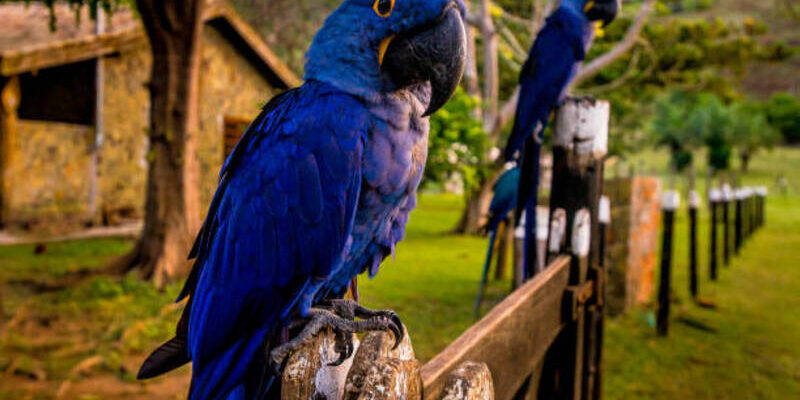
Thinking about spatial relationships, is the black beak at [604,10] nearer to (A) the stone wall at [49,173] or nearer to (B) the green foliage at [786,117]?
(A) the stone wall at [49,173]

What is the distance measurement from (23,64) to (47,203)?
6.50 ft

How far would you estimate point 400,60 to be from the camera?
1024 mm

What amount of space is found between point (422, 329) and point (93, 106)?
707cm

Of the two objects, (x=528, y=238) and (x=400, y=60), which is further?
(x=528, y=238)

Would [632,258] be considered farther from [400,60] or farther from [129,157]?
[129,157]

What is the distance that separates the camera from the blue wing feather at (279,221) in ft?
3.41

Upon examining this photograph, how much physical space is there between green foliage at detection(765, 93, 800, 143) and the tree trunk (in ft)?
116

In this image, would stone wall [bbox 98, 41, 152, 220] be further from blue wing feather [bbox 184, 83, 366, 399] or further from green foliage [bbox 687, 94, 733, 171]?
green foliage [bbox 687, 94, 733, 171]

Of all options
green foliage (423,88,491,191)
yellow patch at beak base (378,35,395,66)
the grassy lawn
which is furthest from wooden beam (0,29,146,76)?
yellow patch at beak base (378,35,395,66)

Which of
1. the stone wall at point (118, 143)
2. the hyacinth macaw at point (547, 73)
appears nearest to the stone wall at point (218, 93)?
the stone wall at point (118, 143)

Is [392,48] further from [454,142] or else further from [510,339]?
[454,142]

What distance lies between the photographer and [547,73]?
102 inches

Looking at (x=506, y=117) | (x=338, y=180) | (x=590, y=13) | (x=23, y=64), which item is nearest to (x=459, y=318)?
(x=590, y=13)

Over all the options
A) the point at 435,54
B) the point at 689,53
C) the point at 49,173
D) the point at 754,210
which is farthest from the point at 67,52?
the point at 754,210
